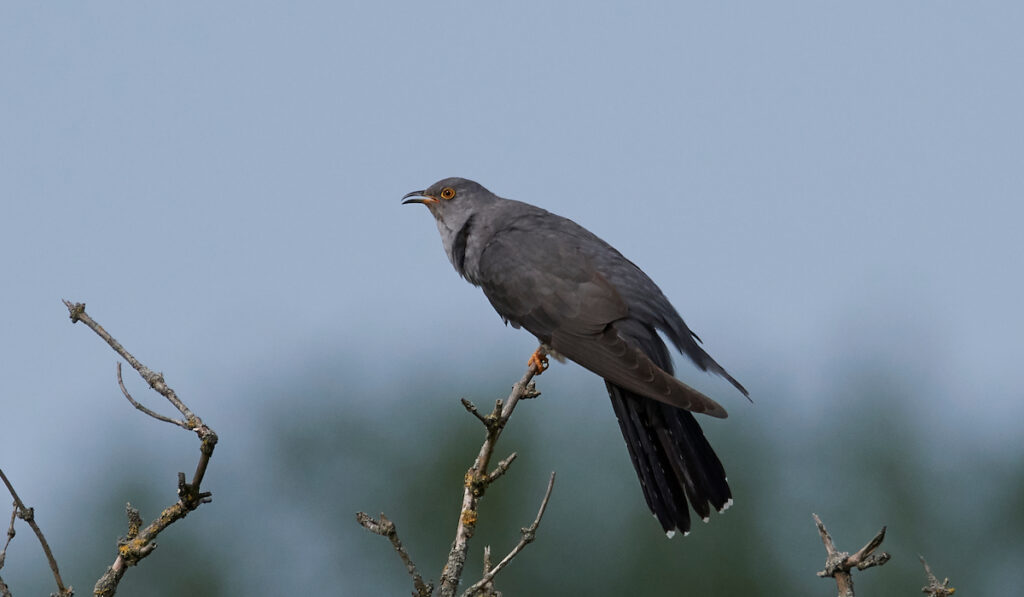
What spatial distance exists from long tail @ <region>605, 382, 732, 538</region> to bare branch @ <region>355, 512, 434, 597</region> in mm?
1944

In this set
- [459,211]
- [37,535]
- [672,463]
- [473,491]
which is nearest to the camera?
[37,535]

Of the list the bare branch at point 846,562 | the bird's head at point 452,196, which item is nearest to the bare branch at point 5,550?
the bare branch at point 846,562

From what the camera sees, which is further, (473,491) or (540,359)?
(540,359)

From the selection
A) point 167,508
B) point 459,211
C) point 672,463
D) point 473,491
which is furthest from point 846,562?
point 459,211

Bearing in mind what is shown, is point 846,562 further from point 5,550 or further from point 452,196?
point 452,196

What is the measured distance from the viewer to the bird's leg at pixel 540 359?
5321 mm

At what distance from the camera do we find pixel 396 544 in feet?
10.7

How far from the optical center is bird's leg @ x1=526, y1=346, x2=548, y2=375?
17.5 feet

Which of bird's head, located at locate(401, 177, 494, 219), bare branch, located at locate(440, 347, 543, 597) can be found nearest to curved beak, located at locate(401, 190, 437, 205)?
bird's head, located at locate(401, 177, 494, 219)

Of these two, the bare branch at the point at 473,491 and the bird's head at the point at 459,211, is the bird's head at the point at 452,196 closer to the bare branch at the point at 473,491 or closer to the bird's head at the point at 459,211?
the bird's head at the point at 459,211

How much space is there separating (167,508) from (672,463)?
247cm

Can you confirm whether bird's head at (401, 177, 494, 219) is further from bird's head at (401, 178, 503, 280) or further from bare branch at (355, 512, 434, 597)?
bare branch at (355, 512, 434, 597)

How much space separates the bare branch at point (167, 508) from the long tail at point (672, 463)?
2.39 meters

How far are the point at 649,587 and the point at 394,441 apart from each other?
21.5ft
